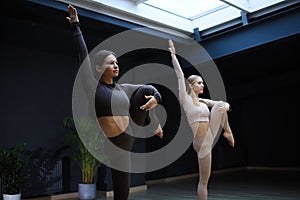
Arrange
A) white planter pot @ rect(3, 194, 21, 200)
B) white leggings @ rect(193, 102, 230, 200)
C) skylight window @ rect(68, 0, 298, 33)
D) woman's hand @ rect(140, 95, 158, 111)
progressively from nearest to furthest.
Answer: woman's hand @ rect(140, 95, 158, 111), white leggings @ rect(193, 102, 230, 200), white planter pot @ rect(3, 194, 21, 200), skylight window @ rect(68, 0, 298, 33)

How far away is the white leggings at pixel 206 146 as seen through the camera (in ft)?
8.18

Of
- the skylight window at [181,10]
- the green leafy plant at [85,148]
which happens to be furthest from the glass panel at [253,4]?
the green leafy plant at [85,148]

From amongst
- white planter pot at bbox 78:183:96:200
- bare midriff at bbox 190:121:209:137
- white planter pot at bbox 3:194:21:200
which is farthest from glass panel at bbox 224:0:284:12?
white planter pot at bbox 3:194:21:200

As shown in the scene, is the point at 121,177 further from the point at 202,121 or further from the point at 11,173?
the point at 11,173

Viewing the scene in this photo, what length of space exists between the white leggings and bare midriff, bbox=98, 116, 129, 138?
3.52 feet

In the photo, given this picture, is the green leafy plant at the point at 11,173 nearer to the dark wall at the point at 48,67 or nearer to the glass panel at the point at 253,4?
the dark wall at the point at 48,67

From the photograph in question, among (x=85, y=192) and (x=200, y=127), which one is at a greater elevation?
(x=200, y=127)

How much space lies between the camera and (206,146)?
8.20ft

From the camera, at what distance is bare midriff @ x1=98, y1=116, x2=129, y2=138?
157 centimetres

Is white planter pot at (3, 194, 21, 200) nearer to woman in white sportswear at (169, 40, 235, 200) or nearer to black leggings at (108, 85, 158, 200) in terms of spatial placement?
woman in white sportswear at (169, 40, 235, 200)

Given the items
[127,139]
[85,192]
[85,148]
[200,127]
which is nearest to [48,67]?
[85,148]

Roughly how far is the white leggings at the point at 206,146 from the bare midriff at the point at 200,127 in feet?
0.09

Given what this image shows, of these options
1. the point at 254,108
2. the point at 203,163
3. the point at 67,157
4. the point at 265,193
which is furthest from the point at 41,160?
the point at 254,108

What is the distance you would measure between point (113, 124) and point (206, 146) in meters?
1.14
